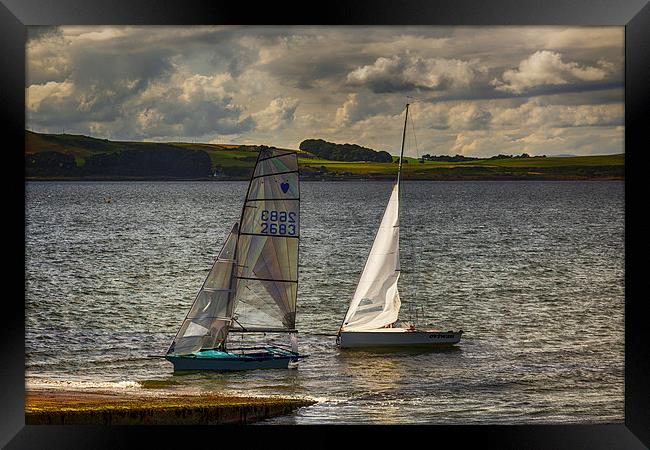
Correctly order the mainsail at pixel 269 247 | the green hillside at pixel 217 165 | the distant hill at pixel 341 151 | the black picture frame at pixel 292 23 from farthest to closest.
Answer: the distant hill at pixel 341 151 → the green hillside at pixel 217 165 → the mainsail at pixel 269 247 → the black picture frame at pixel 292 23

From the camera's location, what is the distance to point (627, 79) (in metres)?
18.2

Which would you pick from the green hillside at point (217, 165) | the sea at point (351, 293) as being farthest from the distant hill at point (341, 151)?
the sea at point (351, 293)

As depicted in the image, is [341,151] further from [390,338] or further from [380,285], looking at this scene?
[390,338]

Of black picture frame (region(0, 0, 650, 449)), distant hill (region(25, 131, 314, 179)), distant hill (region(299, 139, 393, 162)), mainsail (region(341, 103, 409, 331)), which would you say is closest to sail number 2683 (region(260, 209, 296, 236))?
distant hill (region(25, 131, 314, 179))

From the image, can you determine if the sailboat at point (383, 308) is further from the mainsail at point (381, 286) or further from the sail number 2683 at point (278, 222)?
the sail number 2683 at point (278, 222)

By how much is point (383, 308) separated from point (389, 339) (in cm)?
63

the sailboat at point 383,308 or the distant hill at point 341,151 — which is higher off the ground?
the distant hill at point 341,151

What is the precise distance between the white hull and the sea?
0.22m

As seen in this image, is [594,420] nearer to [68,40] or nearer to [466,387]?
[466,387]

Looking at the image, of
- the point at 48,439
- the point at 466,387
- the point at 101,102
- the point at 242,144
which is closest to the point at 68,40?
the point at 101,102

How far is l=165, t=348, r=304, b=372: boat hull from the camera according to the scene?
72.5 feet

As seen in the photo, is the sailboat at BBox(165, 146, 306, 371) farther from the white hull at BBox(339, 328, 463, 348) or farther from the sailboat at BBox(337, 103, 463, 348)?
the sailboat at BBox(337, 103, 463, 348)

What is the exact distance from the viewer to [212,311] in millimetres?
22312

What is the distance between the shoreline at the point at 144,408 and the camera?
19359 mm
